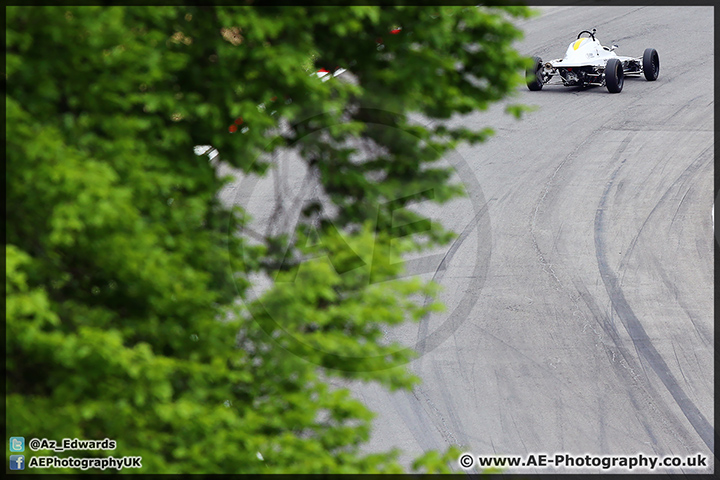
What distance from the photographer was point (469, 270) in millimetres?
15742

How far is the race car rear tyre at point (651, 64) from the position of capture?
23.8 metres

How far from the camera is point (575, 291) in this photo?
1487 cm

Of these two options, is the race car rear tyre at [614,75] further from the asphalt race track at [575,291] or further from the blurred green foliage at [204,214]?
the blurred green foliage at [204,214]

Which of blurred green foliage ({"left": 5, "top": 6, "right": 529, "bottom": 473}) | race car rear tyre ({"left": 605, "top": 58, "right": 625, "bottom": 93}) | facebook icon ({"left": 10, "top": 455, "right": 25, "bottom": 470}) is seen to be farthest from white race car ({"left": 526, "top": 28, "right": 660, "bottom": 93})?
facebook icon ({"left": 10, "top": 455, "right": 25, "bottom": 470})

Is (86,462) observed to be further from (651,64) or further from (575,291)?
(651,64)

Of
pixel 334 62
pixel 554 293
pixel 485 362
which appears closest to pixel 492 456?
pixel 485 362

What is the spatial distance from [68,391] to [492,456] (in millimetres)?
7156

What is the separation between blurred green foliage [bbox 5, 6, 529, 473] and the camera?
211 inches

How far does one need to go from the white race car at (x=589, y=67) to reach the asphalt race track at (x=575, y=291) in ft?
1.47

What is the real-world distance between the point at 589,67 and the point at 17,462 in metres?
21.0

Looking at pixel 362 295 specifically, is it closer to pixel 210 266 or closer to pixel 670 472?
pixel 210 266
